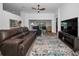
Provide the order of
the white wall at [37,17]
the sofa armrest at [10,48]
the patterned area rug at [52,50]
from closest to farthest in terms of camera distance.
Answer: the sofa armrest at [10,48] → the patterned area rug at [52,50] → the white wall at [37,17]

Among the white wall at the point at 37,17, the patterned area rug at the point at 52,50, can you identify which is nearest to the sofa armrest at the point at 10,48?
the patterned area rug at the point at 52,50

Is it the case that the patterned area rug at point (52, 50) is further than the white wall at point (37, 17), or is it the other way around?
the white wall at point (37, 17)

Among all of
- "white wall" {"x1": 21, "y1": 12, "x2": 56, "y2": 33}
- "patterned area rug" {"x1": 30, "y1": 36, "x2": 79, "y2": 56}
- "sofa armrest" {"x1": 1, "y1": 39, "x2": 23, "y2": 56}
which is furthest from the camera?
"white wall" {"x1": 21, "y1": 12, "x2": 56, "y2": 33}

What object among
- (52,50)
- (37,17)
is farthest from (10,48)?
(37,17)

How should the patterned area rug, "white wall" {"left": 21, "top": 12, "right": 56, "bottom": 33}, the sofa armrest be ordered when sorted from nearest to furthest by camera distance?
the sofa armrest
the patterned area rug
"white wall" {"left": 21, "top": 12, "right": 56, "bottom": 33}

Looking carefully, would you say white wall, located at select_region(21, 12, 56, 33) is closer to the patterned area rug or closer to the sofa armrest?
the patterned area rug

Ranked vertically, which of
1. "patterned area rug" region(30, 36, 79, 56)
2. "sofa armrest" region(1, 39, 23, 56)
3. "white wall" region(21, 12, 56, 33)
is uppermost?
"white wall" region(21, 12, 56, 33)

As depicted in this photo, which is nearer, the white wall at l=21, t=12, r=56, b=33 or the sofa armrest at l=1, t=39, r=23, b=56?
the sofa armrest at l=1, t=39, r=23, b=56

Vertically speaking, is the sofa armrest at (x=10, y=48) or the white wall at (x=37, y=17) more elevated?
the white wall at (x=37, y=17)

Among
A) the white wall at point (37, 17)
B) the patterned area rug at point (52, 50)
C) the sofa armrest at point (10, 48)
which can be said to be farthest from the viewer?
the white wall at point (37, 17)

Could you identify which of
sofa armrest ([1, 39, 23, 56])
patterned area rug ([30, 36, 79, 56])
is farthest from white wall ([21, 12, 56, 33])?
sofa armrest ([1, 39, 23, 56])

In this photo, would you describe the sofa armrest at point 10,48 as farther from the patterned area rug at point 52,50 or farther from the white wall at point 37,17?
the white wall at point 37,17

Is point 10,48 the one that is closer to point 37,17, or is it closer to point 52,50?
point 52,50

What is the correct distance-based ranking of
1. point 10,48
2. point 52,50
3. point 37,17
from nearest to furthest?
point 10,48, point 52,50, point 37,17
